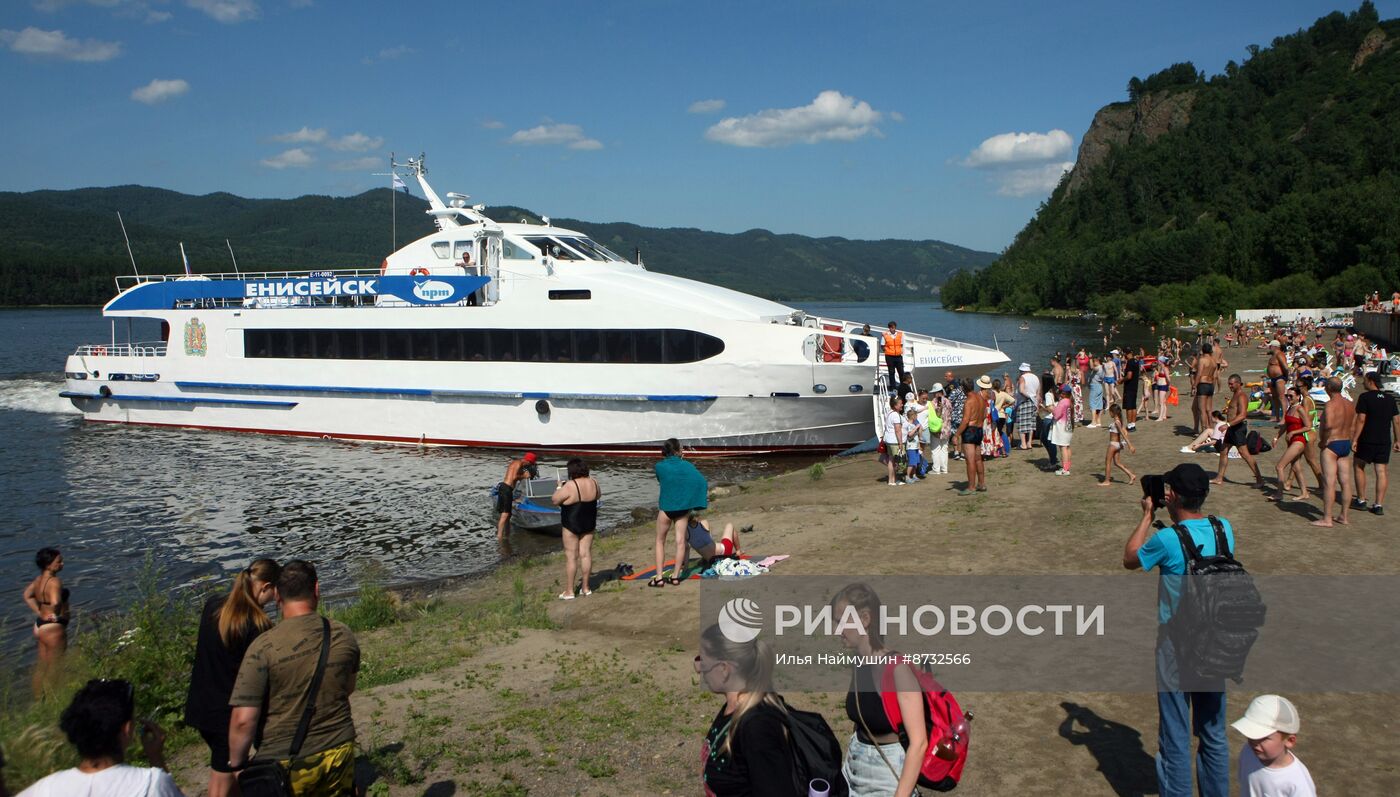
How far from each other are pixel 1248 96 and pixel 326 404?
162 metres

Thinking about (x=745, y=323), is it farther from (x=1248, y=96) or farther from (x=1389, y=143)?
(x=1248, y=96)

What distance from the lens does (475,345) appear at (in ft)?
76.0

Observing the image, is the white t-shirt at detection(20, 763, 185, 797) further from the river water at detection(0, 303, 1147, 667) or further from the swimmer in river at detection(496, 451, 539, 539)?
the swimmer in river at detection(496, 451, 539, 539)

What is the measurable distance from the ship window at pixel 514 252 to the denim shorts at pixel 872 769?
20343mm

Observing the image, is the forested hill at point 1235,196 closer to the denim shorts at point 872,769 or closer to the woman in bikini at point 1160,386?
the woman in bikini at point 1160,386

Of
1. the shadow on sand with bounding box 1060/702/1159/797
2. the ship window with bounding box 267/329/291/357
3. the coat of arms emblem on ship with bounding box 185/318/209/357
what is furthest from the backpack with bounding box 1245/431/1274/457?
the coat of arms emblem on ship with bounding box 185/318/209/357

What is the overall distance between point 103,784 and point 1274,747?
4447 millimetres

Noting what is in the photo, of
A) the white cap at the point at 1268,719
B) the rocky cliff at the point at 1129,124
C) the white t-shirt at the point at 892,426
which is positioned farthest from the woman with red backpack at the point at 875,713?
the rocky cliff at the point at 1129,124

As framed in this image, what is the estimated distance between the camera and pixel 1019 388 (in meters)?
16.7

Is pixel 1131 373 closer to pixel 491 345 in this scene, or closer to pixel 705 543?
pixel 705 543

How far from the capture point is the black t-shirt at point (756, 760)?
326 cm

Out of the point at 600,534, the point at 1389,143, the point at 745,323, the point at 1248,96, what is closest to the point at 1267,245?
the point at 1389,143

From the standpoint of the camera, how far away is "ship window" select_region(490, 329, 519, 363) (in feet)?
74.3

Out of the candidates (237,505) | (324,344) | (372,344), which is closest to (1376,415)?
(237,505)
